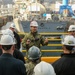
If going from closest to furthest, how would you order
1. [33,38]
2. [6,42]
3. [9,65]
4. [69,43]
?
[9,65]
[6,42]
[69,43]
[33,38]

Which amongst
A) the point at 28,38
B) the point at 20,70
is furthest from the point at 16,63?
the point at 28,38

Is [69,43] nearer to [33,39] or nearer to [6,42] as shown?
[6,42]

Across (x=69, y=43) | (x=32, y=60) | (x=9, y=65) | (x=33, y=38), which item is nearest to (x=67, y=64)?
(x=69, y=43)

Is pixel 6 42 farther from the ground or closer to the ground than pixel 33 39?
farther from the ground

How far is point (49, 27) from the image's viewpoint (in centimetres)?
2591

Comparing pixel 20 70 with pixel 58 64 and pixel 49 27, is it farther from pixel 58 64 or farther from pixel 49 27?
pixel 49 27

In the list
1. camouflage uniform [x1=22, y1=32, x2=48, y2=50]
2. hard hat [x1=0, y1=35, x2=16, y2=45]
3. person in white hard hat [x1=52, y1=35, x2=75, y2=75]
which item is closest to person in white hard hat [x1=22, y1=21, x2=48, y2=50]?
camouflage uniform [x1=22, y1=32, x2=48, y2=50]

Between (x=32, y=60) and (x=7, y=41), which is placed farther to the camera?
(x=32, y=60)

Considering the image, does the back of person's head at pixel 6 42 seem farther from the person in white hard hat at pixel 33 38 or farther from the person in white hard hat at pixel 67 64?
the person in white hard hat at pixel 33 38

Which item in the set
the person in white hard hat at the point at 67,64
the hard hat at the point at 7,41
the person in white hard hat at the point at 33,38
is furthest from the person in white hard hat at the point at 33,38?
the person in white hard hat at the point at 67,64

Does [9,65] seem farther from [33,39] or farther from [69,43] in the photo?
[33,39]

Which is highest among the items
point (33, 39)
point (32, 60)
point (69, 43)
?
point (69, 43)

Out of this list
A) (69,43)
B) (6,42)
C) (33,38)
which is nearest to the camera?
(6,42)

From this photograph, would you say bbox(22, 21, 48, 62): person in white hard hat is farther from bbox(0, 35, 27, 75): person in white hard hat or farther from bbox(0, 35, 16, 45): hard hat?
bbox(0, 35, 27, 75): person in white hard hat
